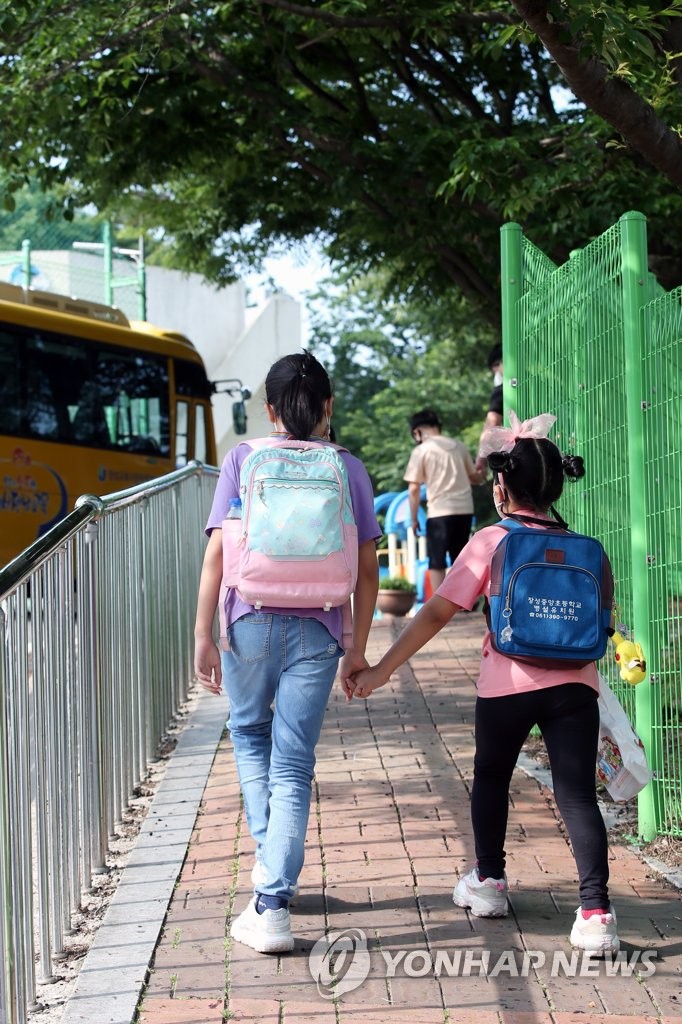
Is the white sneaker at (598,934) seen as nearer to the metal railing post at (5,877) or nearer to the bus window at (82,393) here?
the metal railing post at (5,877)

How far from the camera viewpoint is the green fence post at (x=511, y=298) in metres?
6.38

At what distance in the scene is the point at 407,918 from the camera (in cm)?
396

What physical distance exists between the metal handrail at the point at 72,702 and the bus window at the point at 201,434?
1107 centimetres

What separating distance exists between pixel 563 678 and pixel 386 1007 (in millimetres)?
1022

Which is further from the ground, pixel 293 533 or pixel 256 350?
pixel 256 350

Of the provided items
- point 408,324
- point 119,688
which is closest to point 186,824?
Result: point 119,688

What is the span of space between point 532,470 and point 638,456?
112 cm

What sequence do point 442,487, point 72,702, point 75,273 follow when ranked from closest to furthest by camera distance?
point 72,702, point 442,487, point 75,273

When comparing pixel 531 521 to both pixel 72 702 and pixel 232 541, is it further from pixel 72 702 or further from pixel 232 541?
pixel 72 702

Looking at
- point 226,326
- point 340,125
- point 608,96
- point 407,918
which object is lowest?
point 407,918

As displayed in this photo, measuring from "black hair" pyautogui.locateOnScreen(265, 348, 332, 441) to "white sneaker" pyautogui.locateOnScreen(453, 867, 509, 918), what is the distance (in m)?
1.46

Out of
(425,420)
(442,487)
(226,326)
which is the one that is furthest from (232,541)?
(226,326)

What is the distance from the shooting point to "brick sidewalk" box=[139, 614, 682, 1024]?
336 centimetres

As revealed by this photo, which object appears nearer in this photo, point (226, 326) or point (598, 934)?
point (598, 934)
